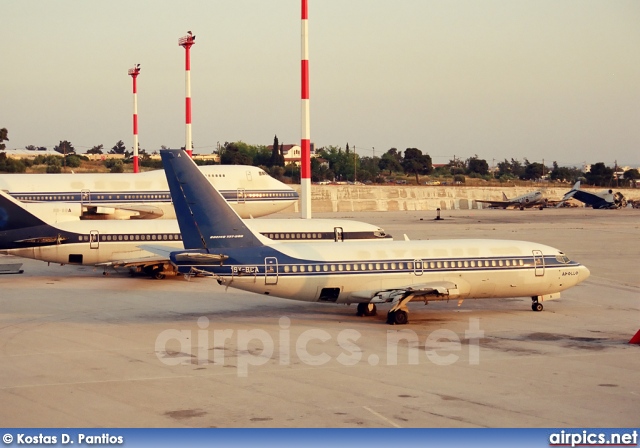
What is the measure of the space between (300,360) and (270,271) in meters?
6.79

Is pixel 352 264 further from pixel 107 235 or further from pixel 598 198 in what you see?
pixel 598 198

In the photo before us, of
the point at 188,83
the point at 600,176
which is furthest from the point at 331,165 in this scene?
the point at 188,83

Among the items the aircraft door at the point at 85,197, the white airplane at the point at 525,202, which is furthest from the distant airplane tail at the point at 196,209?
the white airplane at the point at 525,202

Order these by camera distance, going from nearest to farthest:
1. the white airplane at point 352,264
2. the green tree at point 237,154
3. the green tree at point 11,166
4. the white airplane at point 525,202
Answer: the white airplane at point 352,264 < the green tree at point 11,166 < the white airplane at point 525,202 < the green tree at point 237,154

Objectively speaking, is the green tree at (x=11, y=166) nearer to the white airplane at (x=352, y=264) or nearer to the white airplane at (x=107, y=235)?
the white airplane at (x=107, y=235)

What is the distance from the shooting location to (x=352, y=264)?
3428 cm

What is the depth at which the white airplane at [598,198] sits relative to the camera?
125562mm

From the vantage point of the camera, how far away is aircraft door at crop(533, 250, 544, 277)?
3619cm

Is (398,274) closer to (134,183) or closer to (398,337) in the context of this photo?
(398,337)

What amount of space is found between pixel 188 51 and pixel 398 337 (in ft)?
163

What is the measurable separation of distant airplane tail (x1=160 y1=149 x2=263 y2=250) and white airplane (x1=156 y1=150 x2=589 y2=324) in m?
0.04

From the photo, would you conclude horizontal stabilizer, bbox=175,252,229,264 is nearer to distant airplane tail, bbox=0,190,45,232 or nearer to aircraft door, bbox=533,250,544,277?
aircraft door, bbox=533,250,544,277

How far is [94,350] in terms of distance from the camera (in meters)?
28.7

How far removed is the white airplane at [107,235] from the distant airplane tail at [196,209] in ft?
44.1
